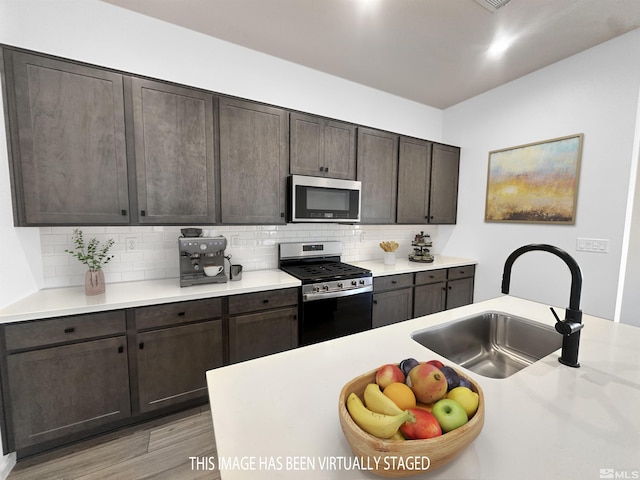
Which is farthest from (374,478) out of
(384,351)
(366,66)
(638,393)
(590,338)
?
(366,66)

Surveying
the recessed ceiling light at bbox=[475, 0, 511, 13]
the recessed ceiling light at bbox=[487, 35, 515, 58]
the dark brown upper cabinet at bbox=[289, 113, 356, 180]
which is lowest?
the dark brown upper cabinet at bbox=[289, 113, 356, 180]

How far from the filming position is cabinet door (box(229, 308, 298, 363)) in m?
1.96

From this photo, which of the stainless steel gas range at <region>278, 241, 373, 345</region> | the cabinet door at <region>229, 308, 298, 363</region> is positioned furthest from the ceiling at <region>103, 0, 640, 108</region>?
the cabinet door at <region>229, 308, 298, 363</region>

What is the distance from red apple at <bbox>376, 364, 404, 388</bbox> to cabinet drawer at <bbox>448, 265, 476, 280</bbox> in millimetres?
2816

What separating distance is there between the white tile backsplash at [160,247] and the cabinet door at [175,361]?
0.66 meters

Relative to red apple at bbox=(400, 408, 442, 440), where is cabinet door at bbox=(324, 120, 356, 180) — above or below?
above

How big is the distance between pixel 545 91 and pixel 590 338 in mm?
2621

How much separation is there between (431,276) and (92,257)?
3086mm

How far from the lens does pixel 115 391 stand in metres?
1.66

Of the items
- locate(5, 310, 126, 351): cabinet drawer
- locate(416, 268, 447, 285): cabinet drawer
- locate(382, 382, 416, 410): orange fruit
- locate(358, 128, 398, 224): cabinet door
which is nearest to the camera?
locate(382, 382, 416, 410): orange fruit

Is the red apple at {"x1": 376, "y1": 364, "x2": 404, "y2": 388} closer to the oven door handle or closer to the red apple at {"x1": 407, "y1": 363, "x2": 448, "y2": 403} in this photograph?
the red apple at {"x1": 407, "y1": 363, "x2": 448, "y2": 403}

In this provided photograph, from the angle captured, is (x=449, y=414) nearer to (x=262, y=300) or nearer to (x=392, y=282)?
(x=262, y=300)

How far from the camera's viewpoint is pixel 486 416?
28.1 inches

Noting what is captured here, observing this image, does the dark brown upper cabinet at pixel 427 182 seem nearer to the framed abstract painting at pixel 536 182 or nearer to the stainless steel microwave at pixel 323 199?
the framed abstract painting at pixel 536 182
